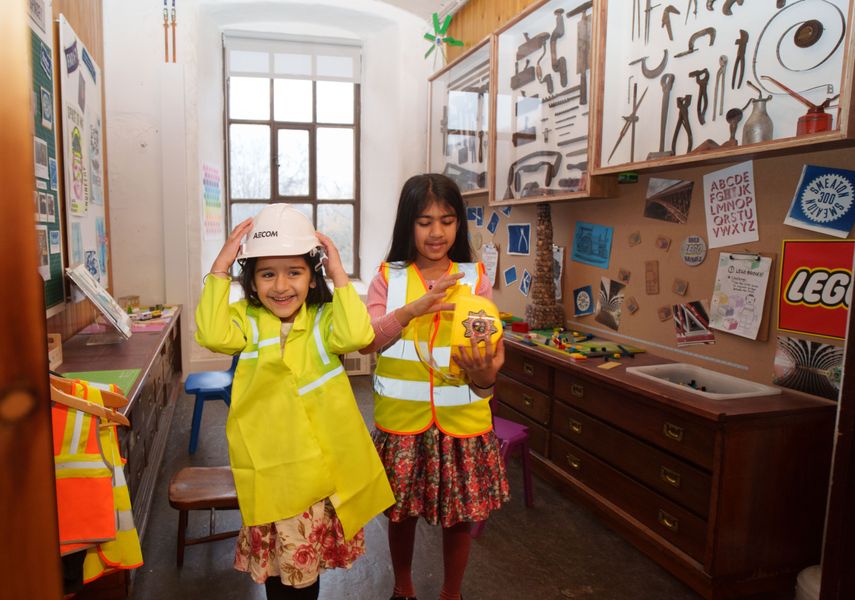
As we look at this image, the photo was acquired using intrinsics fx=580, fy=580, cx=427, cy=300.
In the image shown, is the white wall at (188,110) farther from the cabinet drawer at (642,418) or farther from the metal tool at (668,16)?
the cabinet drawer at (642,418)

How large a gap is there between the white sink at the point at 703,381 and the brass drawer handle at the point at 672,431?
0.14 m

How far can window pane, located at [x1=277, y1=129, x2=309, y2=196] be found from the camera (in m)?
5.76

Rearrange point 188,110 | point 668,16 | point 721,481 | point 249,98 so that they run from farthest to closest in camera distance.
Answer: point 249,98 → point 188,110 → point 668,16 → point 721,481

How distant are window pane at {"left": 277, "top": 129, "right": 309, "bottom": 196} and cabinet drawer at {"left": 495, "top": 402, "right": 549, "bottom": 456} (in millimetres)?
3554

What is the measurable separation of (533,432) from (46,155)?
2.54 m

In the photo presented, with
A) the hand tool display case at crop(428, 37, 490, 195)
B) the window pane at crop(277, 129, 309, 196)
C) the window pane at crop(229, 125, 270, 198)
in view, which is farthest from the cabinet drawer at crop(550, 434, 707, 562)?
the window pane at crop(229, 125, 270, 198)

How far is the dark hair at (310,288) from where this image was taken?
1445 millimetres

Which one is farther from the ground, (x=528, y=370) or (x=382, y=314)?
(x=382, y=314)

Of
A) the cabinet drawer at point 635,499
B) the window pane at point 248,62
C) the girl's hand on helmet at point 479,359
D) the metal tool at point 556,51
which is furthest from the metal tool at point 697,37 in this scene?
the window pane at point 248,62

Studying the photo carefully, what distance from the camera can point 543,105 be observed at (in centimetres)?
326

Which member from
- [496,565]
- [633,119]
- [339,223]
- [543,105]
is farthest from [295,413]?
[339,223]

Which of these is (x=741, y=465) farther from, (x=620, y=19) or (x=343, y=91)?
(x=343, y=91)

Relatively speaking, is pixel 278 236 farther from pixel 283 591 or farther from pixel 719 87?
pixel 719 87

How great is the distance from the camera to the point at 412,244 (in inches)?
68.1
